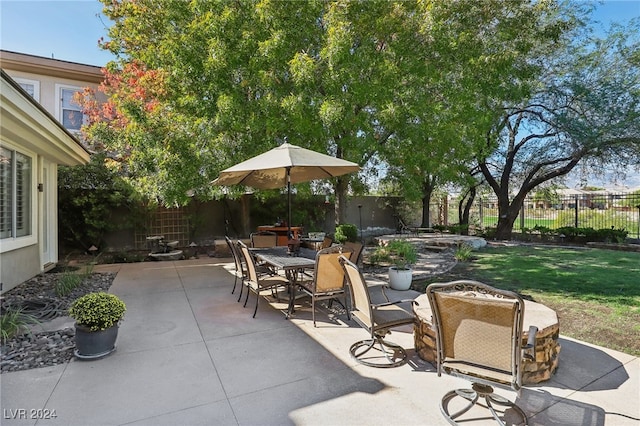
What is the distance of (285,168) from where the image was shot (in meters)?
6.59

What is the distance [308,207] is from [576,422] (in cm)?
1221

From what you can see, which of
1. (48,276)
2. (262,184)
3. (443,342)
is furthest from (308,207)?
(443,342)

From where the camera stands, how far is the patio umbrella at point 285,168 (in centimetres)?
513

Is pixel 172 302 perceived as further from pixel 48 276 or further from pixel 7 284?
pixel 48 276

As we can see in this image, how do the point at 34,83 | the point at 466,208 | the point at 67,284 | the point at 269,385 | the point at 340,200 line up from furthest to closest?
the point at 466,208, the point at 34,83, the point at 340,200, the point at 67,284, the point at 269,385

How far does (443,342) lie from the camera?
260cm

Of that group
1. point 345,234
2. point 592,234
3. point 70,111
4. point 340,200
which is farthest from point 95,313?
point 592,234

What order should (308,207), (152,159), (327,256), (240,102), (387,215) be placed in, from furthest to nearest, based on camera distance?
(387,215) < (308,207) < (152,159) < (240,102) < (327,256)

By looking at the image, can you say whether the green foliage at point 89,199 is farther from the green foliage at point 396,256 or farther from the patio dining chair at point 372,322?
the patio dining chair at point 372,322

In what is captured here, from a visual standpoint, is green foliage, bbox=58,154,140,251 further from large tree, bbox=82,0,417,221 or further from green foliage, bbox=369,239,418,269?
green foliage, bbox=369,239,418,269

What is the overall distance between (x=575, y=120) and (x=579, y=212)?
4.41 m

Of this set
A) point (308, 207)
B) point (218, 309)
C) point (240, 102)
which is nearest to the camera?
point (218, 309)

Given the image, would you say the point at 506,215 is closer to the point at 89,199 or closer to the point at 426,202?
the point at 426,202

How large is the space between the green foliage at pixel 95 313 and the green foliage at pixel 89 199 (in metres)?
7.31
